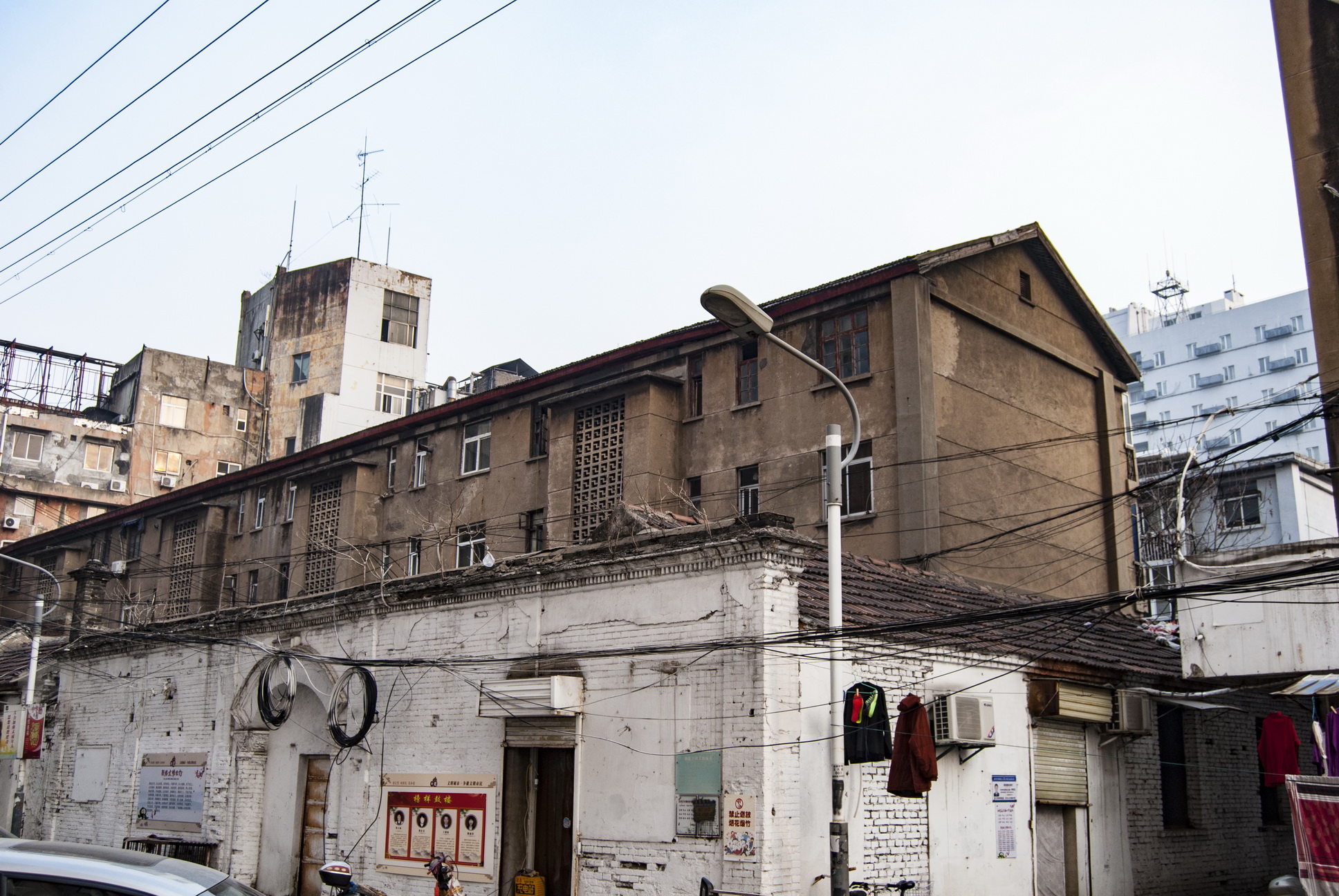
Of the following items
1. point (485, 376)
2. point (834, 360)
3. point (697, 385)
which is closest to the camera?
point (834, 360)

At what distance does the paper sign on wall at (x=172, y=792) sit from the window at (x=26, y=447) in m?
39.7

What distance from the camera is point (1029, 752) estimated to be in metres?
15.6

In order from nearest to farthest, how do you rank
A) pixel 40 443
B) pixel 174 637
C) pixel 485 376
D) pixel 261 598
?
pixel 174 637 < pixel 261 598 < pixel 485 376 < pixel 40 443

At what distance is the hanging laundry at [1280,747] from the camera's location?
1501 centimetres

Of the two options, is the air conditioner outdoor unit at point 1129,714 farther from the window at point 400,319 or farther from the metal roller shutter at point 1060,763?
the window at point 400,319

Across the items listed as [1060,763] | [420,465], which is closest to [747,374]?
[420,465]

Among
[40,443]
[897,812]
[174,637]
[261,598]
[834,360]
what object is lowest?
[897,812]

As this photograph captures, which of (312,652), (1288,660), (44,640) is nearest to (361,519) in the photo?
(44,640)

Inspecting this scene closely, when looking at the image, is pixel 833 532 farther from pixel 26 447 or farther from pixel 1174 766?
pixel 26 447

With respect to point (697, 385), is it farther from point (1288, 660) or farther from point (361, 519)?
point (1288, 660)

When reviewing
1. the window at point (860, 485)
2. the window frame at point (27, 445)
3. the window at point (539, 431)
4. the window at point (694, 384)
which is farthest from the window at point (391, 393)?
the window at point (860, 485)

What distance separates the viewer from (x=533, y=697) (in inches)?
571

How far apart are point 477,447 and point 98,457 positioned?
1302 inches

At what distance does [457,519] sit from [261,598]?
10.1 meters
